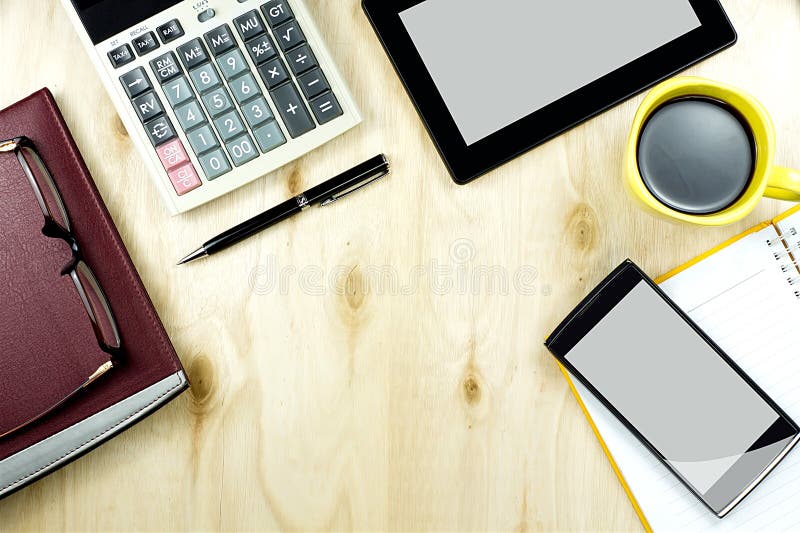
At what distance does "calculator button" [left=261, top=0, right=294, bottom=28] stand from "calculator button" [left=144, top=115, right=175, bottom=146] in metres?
0.11

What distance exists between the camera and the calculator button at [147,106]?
45cm

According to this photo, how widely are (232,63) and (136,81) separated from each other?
0.07 meters

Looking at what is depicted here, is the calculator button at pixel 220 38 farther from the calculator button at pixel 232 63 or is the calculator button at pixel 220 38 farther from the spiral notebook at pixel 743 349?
the spiral notebook at pixel 743 349

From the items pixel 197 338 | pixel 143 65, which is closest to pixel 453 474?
pixel 197 338

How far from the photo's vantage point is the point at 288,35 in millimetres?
455

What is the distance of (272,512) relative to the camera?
485mm

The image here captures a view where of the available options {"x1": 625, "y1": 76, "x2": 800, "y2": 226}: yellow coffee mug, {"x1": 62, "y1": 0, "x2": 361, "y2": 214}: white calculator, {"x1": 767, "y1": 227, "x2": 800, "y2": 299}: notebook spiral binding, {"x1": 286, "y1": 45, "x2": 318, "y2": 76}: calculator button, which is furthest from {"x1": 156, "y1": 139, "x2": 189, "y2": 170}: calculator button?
{"x1": 767, "y1": 227, "x2": 800, "y2": 299}: notebook spiral binding

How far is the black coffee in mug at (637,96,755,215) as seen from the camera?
44 cm

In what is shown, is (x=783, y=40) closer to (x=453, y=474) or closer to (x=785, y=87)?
(x=785, y=87)

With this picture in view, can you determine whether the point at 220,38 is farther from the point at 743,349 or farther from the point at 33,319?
the point at 743,349

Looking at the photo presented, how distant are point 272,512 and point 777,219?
455 mm

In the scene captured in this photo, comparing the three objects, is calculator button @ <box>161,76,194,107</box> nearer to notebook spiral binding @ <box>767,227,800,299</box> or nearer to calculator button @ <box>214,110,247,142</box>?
calculator button @ <box>214,110,247,142</box>

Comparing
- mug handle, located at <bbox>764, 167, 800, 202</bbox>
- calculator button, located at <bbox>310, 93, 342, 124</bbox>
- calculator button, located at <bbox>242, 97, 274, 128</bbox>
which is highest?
calculator button, located at <bbox>242, 97, 274, 128</bbox>

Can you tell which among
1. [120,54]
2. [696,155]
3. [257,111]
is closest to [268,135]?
[257,111]
